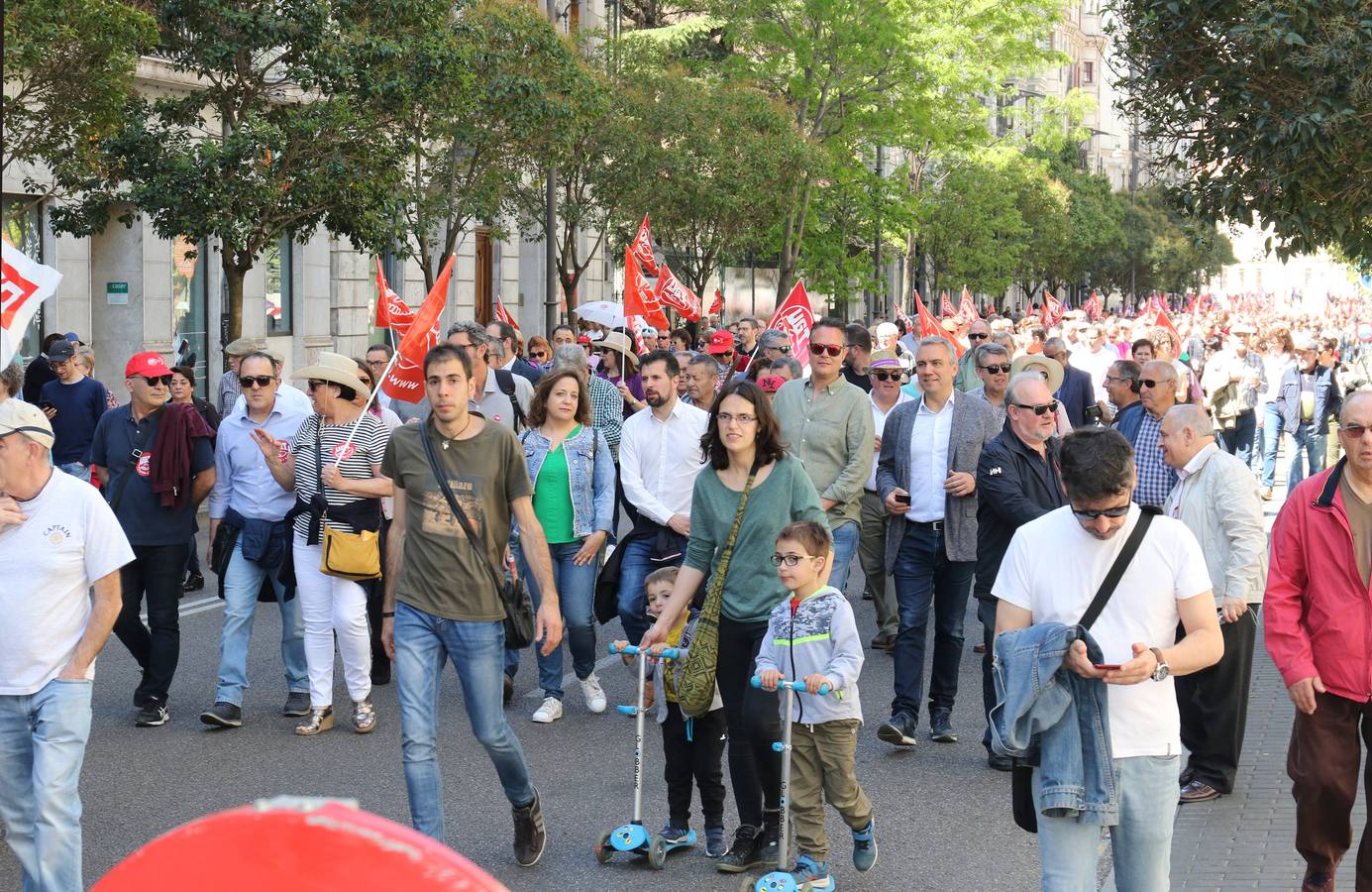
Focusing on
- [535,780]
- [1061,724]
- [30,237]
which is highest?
[30,237]

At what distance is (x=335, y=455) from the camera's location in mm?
8500

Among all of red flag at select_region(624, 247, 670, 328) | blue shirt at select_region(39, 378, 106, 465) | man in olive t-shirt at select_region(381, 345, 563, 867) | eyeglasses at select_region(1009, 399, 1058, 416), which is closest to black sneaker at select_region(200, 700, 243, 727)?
man in olive t-shirt at select_region(381, 345, 563, 867)

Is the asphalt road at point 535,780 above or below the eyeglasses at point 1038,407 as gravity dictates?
below

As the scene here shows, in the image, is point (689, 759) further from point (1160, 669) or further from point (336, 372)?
point (336, 372)

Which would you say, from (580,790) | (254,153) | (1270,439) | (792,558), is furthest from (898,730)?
(1270,439)

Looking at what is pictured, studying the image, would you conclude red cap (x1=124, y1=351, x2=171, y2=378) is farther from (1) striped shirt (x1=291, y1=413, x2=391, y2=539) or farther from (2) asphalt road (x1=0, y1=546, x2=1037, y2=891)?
(2) asphalt road (x1=0, y1=546, x2=1037, y2=891)

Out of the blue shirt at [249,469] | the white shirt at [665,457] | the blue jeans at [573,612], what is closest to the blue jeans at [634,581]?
the white shirt at [665,457]

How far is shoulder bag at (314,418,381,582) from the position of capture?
845cm

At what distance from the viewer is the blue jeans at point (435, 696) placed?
6047 millimetres

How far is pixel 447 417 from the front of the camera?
247 inches

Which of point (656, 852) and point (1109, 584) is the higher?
point (1109, 584)

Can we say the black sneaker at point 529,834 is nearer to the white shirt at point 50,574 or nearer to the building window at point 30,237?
the white shirt at point 50,574

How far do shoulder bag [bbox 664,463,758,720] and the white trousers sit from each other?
2654 millimetres

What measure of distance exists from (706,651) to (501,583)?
0.80 meters
